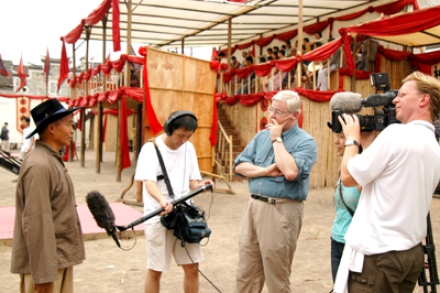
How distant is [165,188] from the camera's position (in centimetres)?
346

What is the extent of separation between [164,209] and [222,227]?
441cm

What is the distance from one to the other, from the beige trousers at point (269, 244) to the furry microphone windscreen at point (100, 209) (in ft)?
3.36

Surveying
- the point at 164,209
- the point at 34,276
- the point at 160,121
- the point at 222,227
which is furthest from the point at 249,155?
the point at 160,121

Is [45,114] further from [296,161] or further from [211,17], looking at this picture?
[211,17]

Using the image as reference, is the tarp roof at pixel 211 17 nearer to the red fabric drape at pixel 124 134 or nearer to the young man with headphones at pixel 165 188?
the red fabric drape at pixel 124 134

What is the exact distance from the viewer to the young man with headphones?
11.0ft

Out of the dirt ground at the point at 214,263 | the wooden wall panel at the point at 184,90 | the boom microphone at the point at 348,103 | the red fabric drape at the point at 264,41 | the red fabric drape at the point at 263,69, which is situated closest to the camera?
the boom microphone at the point at 348,103

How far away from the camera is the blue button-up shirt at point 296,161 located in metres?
3.13

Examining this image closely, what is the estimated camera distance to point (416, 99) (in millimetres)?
2193

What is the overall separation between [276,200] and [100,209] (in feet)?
3.97

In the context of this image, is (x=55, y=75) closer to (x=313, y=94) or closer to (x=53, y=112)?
(x=313, y=94)

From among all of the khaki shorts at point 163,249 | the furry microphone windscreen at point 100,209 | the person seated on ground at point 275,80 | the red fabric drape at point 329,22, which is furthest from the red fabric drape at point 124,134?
the furry microphone windscreen at point 100,209

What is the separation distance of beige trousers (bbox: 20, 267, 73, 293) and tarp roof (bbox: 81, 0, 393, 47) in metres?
10.5

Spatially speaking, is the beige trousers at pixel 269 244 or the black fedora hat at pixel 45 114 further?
the beige trousers at pixel 269 244
